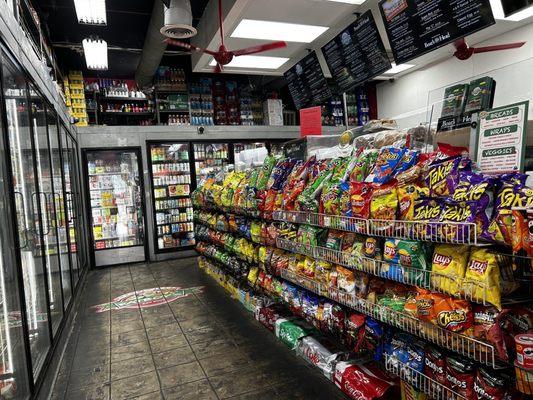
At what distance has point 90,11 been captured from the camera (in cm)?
484

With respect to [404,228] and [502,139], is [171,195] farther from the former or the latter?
[502,139]

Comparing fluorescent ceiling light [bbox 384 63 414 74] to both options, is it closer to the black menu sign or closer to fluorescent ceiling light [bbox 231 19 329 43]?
the black menu sign

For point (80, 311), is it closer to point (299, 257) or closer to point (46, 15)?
point (299, 257)

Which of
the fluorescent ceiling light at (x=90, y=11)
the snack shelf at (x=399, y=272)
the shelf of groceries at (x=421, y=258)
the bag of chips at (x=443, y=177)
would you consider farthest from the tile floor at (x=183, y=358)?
the fluorescent ceiling light at (x=90, y=11)

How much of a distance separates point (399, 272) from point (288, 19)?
4.72 meters

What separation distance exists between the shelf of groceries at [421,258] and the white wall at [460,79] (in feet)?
1.24

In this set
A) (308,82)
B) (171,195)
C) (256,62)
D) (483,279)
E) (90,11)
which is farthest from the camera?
(171,195)

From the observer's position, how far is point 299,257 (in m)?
3.17

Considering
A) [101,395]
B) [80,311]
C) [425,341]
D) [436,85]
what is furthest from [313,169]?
[436,85]

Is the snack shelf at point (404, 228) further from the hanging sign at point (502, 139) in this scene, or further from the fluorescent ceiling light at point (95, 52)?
the fluorescent ceiling light at point (95, 52)

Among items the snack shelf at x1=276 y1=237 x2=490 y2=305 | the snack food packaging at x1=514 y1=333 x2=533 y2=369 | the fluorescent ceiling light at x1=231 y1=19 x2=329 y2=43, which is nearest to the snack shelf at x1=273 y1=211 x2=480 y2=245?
the snack shelf at x1=276 y1=237 x2=490 y2=305

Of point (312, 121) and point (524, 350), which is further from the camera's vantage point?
point (312, 121)

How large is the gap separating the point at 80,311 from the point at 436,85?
26.6ft

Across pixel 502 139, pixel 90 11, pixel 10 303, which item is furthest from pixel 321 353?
pixel 90 11
